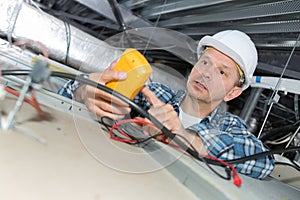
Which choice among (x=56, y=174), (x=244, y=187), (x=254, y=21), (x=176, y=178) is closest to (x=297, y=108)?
(x=254, y=21)

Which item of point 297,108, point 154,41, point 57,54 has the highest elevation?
point 297,108

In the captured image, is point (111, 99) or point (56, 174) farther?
point (111, 99)

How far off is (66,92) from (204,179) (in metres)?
0.49

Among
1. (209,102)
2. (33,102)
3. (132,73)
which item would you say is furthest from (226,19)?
(33,102)

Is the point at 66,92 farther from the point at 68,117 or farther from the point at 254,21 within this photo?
the point at 254,21

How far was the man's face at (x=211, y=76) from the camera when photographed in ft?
2.48

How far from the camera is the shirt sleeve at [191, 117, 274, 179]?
755 mm

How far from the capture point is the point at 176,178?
0.49m

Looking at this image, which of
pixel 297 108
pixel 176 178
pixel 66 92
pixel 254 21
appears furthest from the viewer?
pixel 297 108

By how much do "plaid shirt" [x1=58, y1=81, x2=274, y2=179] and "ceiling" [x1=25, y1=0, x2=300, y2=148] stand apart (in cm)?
21

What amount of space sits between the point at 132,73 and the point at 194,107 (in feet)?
1.44

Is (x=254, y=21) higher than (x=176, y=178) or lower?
higher

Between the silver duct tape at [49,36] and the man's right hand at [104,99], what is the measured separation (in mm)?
448

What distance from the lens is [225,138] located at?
33.6 inches
